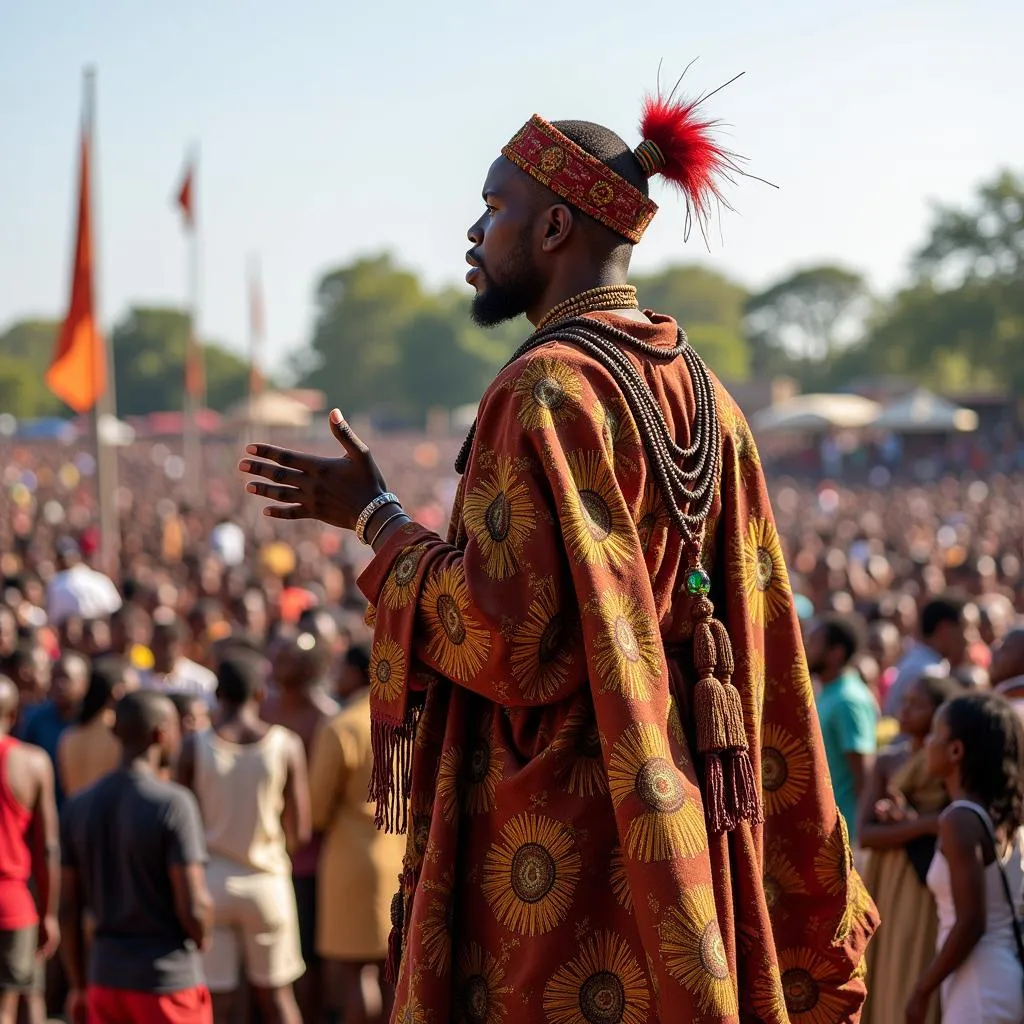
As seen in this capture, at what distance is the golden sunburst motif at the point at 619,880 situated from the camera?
2.15m

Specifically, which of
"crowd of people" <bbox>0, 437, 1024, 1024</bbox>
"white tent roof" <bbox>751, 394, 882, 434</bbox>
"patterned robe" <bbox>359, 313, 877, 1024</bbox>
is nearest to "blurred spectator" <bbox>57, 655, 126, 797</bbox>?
"crowd of people" <bbox>0, 437, 1024, 1024</bbox>

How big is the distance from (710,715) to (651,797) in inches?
7.6

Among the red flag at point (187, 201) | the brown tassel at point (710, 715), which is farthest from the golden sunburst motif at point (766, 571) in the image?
the red flag at point (187, 201)

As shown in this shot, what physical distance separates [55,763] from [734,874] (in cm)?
440

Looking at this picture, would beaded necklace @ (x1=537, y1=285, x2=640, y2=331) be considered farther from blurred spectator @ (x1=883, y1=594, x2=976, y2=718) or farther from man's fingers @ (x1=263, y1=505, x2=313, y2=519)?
blurred spectator @ (x1=883, y1=594, x2=976, y2=718)

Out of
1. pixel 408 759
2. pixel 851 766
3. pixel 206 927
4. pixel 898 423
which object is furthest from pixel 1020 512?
pixel 408 759

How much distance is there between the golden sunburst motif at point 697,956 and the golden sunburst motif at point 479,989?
0.90 feet

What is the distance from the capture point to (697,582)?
2314 millimetres

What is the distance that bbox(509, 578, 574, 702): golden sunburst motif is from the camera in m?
2.12

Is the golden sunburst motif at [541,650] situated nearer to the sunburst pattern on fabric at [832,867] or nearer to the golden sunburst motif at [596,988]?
the golden sunburst motif at [596,988]

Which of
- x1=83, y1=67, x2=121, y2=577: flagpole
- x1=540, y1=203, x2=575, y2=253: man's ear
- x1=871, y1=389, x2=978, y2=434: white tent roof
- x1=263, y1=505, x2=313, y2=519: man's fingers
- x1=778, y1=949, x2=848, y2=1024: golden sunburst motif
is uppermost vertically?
x1=871, y1=389, x2=978, y2=434: white tent roof

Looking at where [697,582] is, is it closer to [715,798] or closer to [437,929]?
[715,798]

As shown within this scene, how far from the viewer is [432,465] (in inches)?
2010

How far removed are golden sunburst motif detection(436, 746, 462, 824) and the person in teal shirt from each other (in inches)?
120
